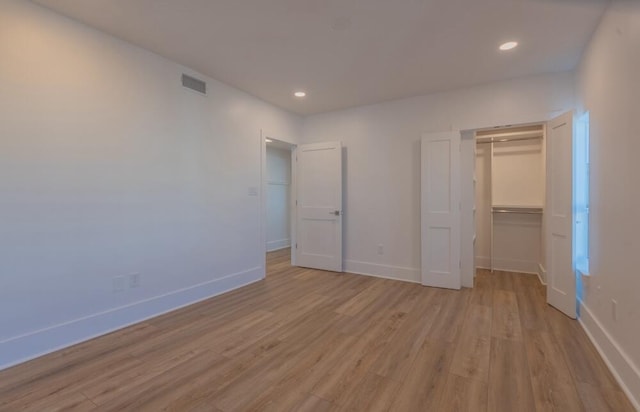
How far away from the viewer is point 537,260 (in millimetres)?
4418

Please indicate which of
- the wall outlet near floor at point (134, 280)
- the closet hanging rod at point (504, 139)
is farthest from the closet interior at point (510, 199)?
the wall outlet near floor at point (134, 280)

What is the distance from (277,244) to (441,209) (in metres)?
4.01

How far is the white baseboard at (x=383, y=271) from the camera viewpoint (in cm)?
414

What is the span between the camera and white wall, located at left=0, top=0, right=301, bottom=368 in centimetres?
210

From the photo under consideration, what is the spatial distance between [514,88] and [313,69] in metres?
2.47

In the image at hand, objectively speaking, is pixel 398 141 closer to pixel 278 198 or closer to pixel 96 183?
pixel 278 198

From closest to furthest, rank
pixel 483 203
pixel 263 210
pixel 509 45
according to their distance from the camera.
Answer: pixel 509 45
pixel 263 210
pixel 483 203

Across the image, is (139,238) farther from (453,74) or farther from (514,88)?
(514,88)

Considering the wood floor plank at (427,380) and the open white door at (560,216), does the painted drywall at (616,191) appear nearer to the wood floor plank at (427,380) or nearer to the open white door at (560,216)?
the open white door at (560,216)

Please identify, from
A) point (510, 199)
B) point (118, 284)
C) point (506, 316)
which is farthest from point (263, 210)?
point (510, 199)

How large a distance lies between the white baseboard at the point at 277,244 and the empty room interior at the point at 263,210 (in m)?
2.27

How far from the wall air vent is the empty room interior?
48 millimetres

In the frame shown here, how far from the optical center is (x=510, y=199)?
181 inches

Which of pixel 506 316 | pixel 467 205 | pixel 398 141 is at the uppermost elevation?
pixel 398 141
